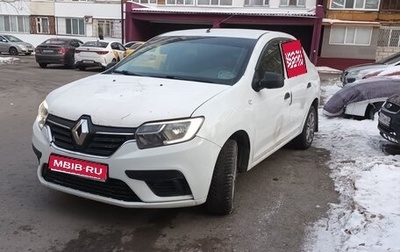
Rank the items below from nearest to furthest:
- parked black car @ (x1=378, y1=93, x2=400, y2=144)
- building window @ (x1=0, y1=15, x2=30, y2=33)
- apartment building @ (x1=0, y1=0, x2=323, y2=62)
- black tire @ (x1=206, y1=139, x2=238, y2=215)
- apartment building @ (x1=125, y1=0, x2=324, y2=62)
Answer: black tire @ (x1=206, y1=139, x2=238, y2=215) < parked black car @ (x1=378, y1=93, x2=400, y2=144) < apartment building @ (x1=125, y1=0, x2=324, y2=62) < apartment building @ (x1=0, y1=0, x2=323, y2=62) < building window @ (x1=0, y1=15, x2=30, y2=33)

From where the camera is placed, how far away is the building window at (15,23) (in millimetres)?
33250

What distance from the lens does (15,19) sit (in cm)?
3344

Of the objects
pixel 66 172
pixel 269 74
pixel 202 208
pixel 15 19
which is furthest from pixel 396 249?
pixel 15 19

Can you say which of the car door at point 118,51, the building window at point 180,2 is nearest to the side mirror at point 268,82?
the car door at point 118,51

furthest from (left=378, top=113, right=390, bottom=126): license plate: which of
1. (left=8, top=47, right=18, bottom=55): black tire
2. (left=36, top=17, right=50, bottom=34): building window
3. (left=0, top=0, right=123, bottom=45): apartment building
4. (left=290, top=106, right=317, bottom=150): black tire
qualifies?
(left=36, top=17, right=50, bottom=34): building window

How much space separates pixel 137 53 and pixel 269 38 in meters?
1.52

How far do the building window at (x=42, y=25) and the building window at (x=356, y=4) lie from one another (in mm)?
21916

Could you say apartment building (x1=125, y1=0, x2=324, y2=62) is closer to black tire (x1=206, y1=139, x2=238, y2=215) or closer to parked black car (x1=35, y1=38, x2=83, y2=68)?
parked black car (x1=35, y1=38, x2=83, y2=68)

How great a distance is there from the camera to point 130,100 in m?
3.28

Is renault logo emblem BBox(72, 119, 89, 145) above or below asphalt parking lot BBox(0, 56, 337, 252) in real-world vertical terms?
above

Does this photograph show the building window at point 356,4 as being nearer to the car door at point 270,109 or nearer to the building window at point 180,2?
the building window at point 180,2

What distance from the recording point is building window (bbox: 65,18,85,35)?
3197cm

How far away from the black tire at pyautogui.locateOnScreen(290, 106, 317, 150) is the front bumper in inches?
108

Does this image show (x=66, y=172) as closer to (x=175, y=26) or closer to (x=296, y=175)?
(x=296, y=175)
